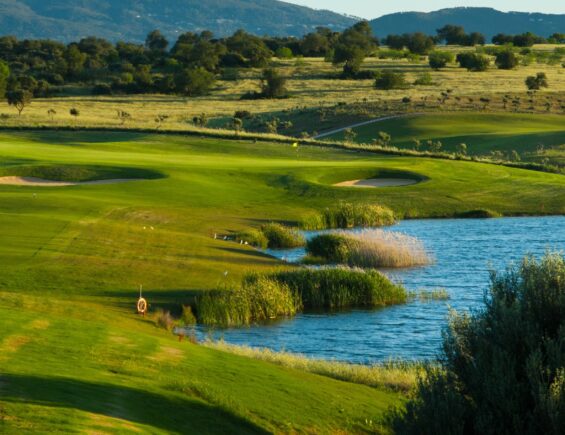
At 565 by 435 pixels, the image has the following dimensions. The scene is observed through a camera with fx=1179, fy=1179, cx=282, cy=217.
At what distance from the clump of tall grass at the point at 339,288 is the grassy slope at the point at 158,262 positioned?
205 centimetres

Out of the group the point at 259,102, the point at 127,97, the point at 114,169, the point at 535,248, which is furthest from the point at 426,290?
the point at 127,97

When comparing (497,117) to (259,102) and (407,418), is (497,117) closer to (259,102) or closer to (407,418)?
(259,102)

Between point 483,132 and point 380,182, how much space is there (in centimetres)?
2665

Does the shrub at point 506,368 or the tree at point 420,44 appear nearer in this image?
the shrub at point 506,368

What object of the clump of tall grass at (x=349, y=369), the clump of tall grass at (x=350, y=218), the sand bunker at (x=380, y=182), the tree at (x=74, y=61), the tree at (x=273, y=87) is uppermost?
the clump of tall grass at (x=349, y=369)

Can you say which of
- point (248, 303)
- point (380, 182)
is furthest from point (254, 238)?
point (380, 182)

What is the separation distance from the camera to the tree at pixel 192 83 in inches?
4783

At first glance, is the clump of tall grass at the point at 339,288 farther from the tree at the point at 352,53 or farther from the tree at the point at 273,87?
the tree at the point at 352,53

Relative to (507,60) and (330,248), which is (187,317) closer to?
(330,248)

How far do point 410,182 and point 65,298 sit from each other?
32966mm

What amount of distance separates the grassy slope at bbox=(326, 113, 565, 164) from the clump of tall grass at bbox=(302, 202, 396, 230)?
78.4ft

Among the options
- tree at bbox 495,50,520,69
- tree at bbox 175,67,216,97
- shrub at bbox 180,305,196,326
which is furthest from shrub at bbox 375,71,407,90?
shrub at bbox 180,305,196,326

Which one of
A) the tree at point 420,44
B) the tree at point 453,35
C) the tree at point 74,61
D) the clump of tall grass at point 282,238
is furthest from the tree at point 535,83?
the tree at point 453,35

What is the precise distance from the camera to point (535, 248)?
41531 millimetres
